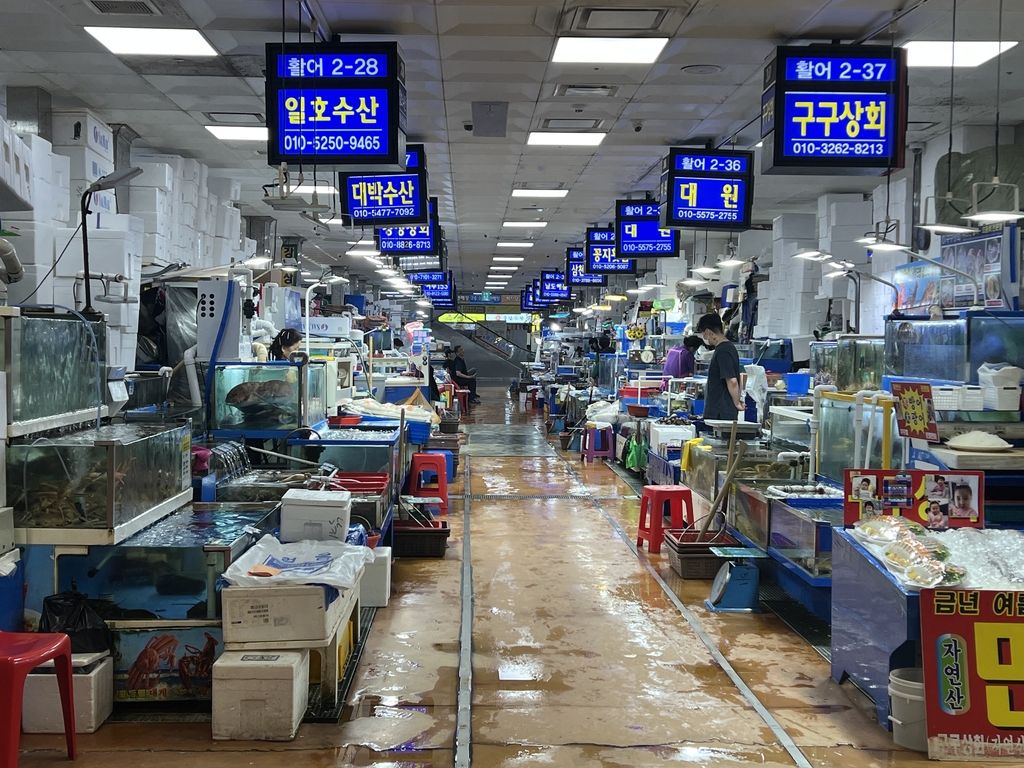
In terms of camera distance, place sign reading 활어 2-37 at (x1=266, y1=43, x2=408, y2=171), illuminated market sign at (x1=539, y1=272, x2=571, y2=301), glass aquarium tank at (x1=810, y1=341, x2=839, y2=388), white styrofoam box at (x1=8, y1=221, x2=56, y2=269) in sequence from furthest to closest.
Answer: illuminated market sign at (x1=539, y1=272, x2=571, y2=301)
white styrofoam box at (x1=8, y1=221, x2=56, y2=269)
glass aquarium tank at (x1=810, y1=341, x2=839, y2=388)
sign reading 활어 2-37 at (x1=266, y1=43, x2=408, y2=171)

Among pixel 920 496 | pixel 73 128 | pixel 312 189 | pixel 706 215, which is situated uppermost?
pixel 312 189

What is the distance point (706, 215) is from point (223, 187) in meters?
7.19

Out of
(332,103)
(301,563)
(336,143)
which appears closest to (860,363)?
(336,143)

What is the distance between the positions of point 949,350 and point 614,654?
277 centimetres

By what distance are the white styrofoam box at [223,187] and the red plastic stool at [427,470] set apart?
590 cm

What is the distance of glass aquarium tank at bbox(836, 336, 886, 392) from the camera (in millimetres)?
6336

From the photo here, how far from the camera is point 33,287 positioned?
25.6ft

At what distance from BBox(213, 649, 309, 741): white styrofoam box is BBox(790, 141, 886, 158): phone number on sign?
4.70 meters

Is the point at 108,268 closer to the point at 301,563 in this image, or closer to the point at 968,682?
the point at 301,563

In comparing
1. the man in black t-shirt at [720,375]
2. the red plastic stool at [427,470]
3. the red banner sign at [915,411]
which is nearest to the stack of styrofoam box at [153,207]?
the red plastic stool at [427,470]

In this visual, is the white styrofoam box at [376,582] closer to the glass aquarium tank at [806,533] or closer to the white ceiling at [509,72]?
the glass aquarium tank at [806,533]

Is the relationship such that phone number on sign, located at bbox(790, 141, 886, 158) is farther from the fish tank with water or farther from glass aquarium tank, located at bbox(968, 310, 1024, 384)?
the fish tank with water

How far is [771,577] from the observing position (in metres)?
6.48

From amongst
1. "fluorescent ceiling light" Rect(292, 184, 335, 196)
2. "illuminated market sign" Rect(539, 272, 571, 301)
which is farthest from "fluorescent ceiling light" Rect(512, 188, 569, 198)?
"illuminated market sign" Rect(539, 272, 571, 301)
